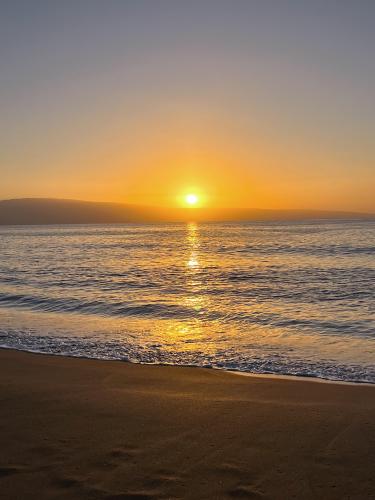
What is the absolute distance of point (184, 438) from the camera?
5648 mm

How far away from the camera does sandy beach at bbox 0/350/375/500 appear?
4617 mm


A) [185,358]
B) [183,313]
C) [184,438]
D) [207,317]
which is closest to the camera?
[184,438]

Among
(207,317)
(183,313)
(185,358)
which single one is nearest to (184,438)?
(185,358)

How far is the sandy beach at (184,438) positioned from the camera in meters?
4.62

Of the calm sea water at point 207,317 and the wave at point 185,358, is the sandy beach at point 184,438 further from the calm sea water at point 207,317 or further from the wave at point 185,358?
the calm sea water at point 207,317

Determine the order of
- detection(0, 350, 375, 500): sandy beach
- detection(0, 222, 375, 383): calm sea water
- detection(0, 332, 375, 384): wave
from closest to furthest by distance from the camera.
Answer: detection(0, 350, 375, 500): sandy beach → detection(0, 332, 375, 384): wave → detection(0, 222, 375, 383): calm sea water

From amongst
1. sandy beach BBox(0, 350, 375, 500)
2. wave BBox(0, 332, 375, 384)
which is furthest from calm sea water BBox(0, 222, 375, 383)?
sandy beach BBox(0, 350, 375, 500)

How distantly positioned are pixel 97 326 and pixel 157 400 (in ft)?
23.0

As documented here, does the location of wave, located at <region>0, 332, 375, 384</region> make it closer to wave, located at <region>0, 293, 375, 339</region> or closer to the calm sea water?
the calm sea water

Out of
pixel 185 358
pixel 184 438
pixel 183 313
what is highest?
pixel 184 438

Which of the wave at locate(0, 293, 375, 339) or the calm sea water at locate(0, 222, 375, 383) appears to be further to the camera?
the wave at locate(0, 293, 375, 339)

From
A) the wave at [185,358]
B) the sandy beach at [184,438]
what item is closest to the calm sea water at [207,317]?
the wave at [185,358]

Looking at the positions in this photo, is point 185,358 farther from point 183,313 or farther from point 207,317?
point 183,313

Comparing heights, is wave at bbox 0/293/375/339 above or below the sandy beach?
below
